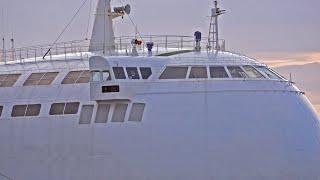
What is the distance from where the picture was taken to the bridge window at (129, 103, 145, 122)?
35.7 meters

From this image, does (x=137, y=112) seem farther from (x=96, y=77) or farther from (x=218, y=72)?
(x=218, y=72)

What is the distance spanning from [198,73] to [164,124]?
3308 mm

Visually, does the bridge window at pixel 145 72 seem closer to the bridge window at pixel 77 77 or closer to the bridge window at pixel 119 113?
the bridge window at pixel 119 113

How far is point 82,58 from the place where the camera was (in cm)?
3991

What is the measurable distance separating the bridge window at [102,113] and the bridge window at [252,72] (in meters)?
7.09

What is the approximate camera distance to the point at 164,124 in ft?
115

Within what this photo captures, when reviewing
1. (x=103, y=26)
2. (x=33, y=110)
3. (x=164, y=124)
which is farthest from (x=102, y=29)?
(x=164, y=124)

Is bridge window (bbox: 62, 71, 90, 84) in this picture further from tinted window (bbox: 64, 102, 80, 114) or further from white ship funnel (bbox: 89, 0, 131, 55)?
white ship funnel (bbox: 89, 0, 131, 55)

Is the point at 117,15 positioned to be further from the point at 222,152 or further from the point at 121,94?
the point at 222,152

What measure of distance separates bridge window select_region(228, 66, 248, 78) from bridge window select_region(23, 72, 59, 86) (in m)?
8.86

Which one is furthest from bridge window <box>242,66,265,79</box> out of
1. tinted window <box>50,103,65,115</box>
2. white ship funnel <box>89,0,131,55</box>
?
tinted window <box>50,103,65,115</box>

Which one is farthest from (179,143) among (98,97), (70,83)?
(70,83)

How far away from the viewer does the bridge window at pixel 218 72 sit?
36.9 m

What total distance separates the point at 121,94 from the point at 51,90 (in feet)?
14.5
